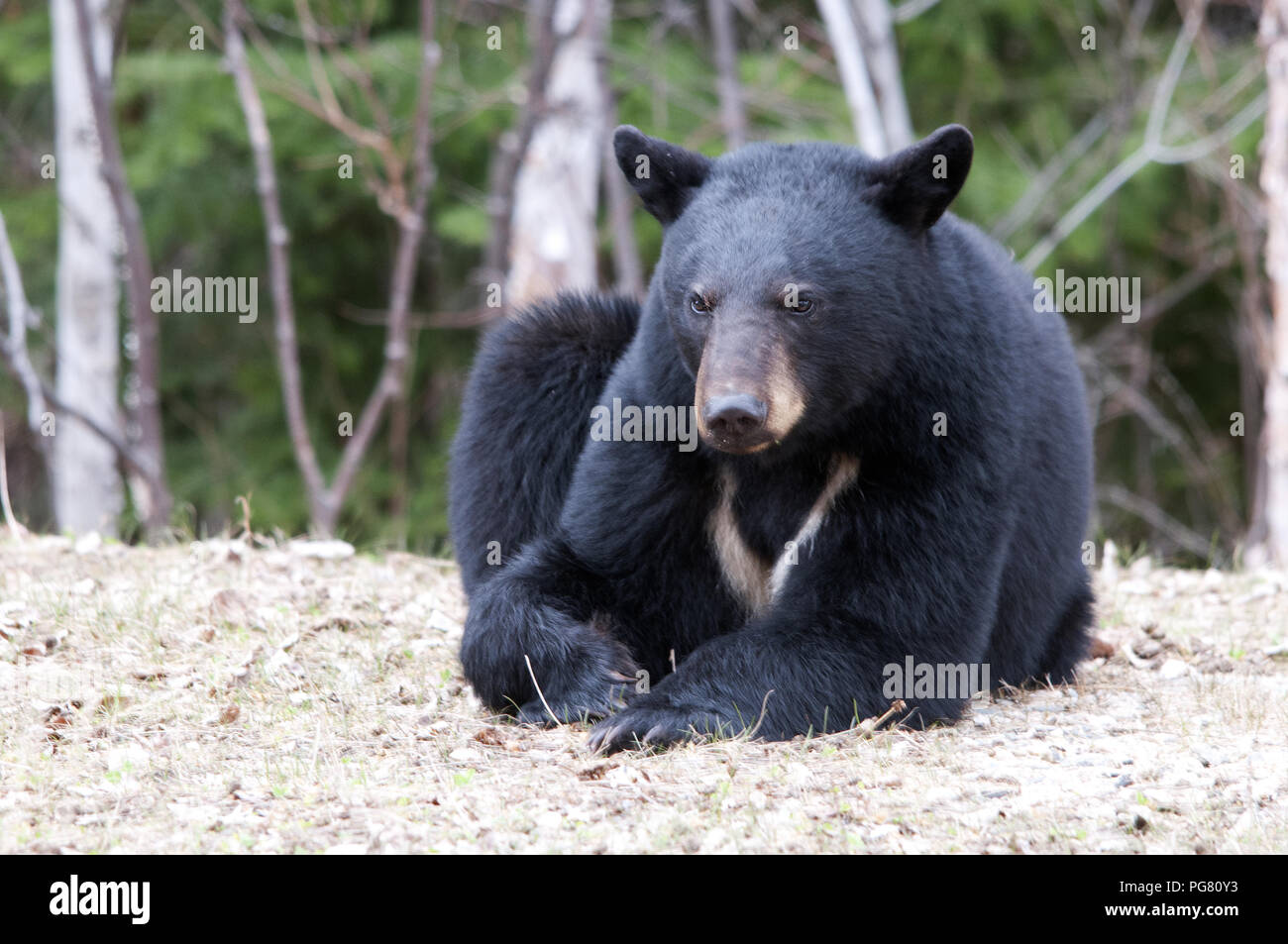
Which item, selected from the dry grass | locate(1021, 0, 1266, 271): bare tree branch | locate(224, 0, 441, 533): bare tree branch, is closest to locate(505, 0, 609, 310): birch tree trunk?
locate(224, 0, 441, 533): bare tree branch

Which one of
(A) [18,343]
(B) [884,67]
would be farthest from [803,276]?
(B) [884,67]

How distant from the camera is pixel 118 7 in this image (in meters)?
12.5

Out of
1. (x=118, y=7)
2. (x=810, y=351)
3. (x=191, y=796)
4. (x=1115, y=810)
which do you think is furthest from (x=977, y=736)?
(x=118, y=7)

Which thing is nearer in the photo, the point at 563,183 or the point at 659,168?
the point at 659,168

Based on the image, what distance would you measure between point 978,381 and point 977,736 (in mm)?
1088

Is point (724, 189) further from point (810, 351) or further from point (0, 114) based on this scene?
point (0, 114)

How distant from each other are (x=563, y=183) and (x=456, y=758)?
7995 millimetres

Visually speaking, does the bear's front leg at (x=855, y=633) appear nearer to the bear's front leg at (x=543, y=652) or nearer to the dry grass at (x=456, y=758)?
the dry grass at (x=456, y=758)

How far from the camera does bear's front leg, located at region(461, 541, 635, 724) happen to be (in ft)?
15.2

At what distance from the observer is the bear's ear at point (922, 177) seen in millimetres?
4387

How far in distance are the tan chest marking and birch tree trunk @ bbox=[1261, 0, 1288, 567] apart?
238 inches

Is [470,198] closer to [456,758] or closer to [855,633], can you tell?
[855,633]

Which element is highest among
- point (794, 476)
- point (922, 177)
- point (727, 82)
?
point (727, 82)

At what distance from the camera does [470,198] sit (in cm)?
1120
